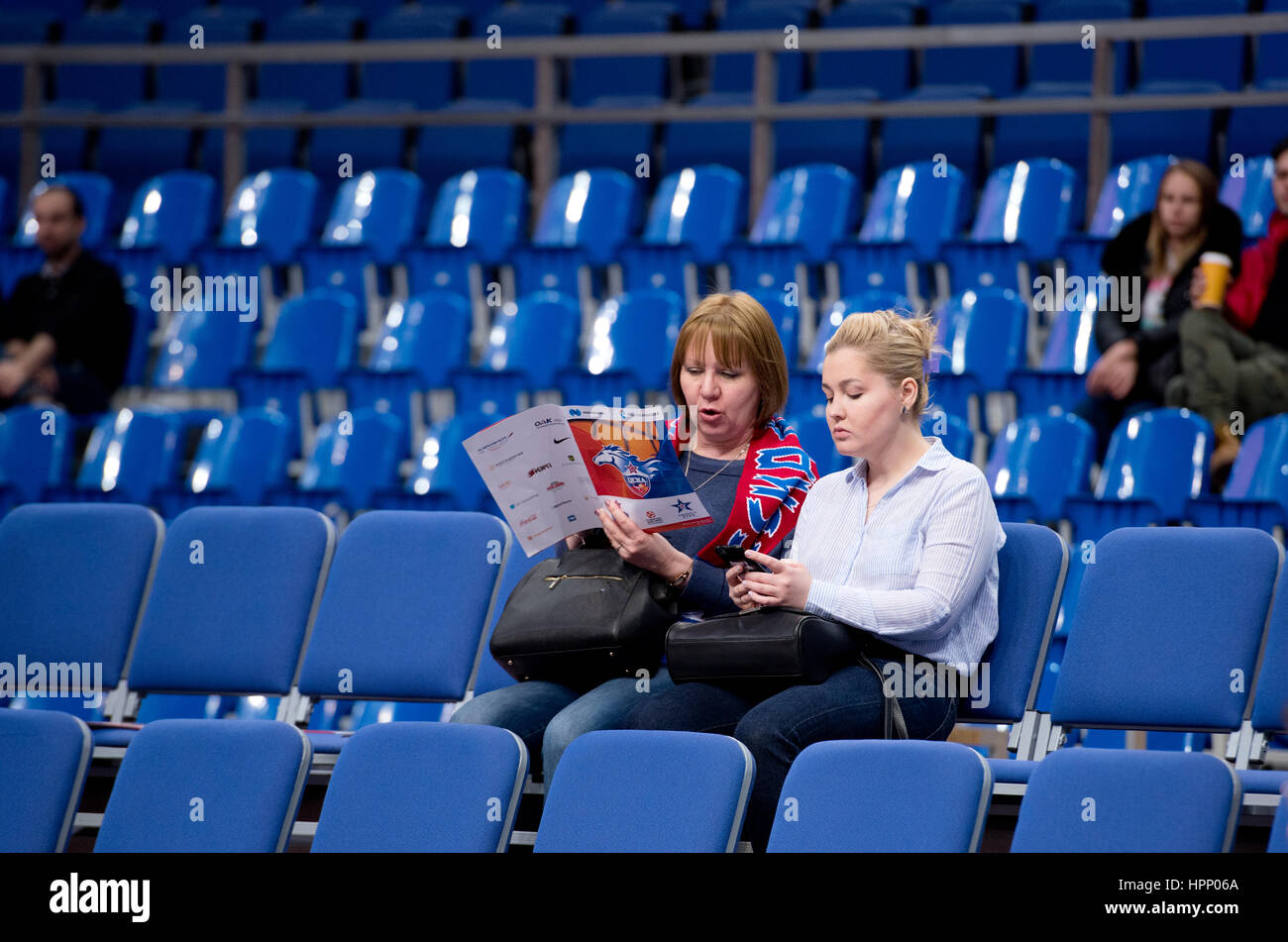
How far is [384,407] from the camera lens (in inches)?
159

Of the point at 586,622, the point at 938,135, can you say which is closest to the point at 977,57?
the point at 938,135

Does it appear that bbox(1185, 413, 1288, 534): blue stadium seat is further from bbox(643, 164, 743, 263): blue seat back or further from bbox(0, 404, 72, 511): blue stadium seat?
bbox(0, 404, 72, 511): blue stadium seat

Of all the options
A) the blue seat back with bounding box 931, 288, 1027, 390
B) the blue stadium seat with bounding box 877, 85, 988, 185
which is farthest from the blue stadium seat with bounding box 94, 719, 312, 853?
the blue stadium seat with bounding box 877, 85, 988, 185

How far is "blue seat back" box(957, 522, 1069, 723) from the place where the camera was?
201cm

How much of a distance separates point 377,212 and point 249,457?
1.40 metres

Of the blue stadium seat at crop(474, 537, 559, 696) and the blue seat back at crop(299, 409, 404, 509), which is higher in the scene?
the blue seat back at crop(299, 409, 404, 509)

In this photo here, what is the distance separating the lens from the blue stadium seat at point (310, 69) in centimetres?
572

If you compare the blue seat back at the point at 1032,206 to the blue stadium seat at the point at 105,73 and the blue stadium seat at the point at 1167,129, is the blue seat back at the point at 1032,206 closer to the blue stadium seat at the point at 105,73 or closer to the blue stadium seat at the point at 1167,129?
the blue stadium seat at the point at 1167,129

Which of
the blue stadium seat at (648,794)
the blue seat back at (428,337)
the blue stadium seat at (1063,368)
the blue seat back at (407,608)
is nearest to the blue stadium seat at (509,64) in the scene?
the blue seat back at (428,337)

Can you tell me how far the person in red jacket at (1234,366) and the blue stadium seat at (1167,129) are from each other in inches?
53.7

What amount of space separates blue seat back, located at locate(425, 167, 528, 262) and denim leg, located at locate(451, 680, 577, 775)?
2.78 m

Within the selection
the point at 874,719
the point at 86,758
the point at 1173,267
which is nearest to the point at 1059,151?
the point at 1173,267
